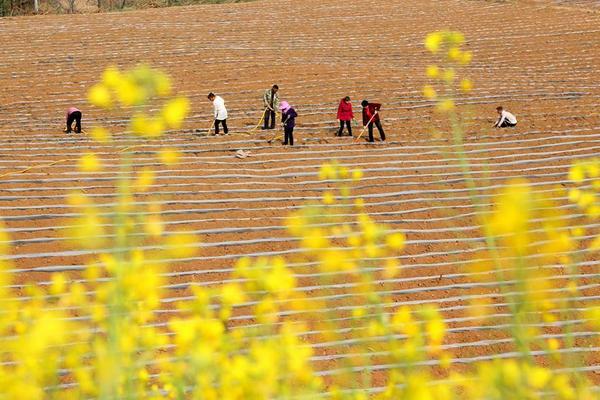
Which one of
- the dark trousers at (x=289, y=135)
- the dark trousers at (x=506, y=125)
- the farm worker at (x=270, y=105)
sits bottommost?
the dark trousers at (x=289, y=135)

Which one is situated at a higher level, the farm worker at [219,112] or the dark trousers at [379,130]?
the farm worker at [219,112]

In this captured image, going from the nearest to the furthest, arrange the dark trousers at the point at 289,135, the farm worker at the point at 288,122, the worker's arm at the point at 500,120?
the farm worker at the point at 288,122 → the dark trousers at the point at 289,135 → the worker's arm at the point at 500,120

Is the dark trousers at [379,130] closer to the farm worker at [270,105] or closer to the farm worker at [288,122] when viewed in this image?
the farm worker at [288,122]

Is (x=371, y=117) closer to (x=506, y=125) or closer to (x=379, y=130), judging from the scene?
(x=379, y=130)

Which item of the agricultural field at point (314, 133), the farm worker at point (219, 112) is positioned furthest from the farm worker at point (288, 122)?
the farm worker at point (219, 112)

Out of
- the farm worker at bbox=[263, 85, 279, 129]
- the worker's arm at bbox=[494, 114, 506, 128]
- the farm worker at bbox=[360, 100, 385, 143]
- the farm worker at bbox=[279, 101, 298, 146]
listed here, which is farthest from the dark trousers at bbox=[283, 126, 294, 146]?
the worker's arm at bbox=[494, 114, 506, 128]

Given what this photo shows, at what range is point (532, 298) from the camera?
1908 millimetres

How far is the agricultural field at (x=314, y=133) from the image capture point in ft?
26.6

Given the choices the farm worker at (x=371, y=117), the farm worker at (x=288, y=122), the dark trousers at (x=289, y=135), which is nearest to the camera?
the farm worker at (x=288, y=122)

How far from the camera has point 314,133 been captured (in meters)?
12.7

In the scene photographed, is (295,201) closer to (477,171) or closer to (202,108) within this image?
(477,171)

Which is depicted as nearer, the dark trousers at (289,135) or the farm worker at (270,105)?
the dark trousers at (289,135)

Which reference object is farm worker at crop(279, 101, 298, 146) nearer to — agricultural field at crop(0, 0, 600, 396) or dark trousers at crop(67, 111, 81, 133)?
agricultural field at crop(0, 0, 600, 396)

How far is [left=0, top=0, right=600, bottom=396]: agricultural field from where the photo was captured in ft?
26.6
